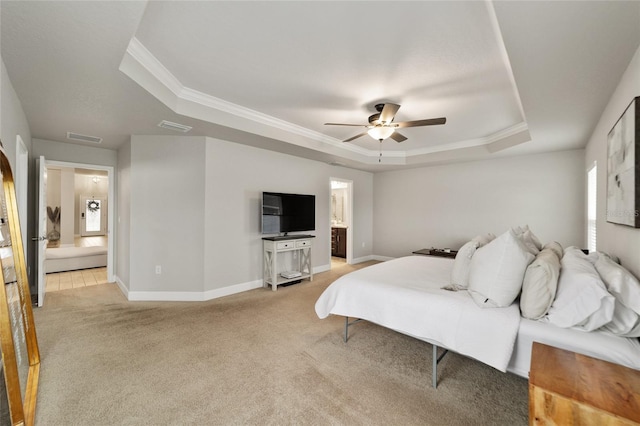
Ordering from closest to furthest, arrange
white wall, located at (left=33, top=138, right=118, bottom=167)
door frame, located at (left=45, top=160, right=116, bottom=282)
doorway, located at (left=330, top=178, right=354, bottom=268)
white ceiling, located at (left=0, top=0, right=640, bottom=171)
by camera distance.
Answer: white ceiling, located at (left=0, top=0, right=640, bottom=171)
white wall, located at (left=33, top=138, right=118, bottom=167)
door frame, located at (left=45, top=160, right=116, bottom=282)
doorway, located at (left=330, top=178, right=354, bottom=268)

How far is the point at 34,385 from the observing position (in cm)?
192

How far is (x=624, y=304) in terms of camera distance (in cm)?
148

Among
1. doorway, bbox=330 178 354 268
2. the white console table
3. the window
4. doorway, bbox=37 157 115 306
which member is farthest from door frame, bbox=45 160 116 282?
the window

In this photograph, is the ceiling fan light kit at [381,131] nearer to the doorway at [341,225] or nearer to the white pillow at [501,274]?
the white pillow at [501,274]

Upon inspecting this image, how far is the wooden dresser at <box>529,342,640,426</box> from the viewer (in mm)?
1008

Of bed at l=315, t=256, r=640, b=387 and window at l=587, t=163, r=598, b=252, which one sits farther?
window at l=587, t=163, r=598, b=252

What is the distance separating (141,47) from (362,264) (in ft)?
18.5

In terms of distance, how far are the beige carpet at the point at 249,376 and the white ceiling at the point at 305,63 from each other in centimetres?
230

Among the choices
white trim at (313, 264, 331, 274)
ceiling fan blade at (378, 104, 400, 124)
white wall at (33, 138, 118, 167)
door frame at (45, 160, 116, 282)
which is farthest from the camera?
white trim at (313, 264, 331, 274)

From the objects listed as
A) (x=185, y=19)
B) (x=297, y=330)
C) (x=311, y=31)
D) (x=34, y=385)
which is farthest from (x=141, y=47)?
(x=297, y=330)

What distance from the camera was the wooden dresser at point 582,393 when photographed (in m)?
1.01

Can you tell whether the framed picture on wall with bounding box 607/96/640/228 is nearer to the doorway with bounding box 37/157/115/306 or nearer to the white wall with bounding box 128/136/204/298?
the white wall with bounding box 128/136/204/298

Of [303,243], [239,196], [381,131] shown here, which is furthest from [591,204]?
[239,196]

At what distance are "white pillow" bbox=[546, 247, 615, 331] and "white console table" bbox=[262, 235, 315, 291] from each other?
11.2ft
